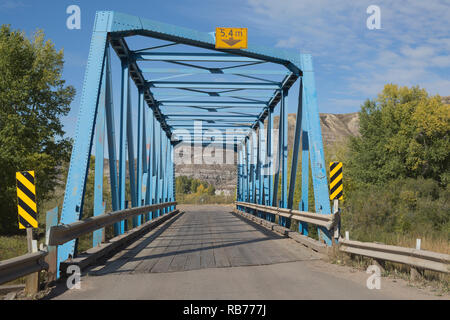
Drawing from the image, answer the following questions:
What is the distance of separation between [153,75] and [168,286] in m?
12.1

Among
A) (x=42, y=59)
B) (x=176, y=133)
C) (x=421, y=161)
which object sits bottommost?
(x=421, y=161)

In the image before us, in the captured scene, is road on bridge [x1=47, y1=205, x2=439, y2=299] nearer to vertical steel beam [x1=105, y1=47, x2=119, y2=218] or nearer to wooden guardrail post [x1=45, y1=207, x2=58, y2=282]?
wooden guardrail post [x1=45, y1=207, x2=58, y2=282]

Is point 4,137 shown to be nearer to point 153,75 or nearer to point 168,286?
point 153,75

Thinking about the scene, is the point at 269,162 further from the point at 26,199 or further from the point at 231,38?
the point at 26,199

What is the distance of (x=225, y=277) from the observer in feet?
18.8

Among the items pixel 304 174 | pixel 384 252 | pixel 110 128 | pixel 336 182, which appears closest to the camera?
pixel 384 252

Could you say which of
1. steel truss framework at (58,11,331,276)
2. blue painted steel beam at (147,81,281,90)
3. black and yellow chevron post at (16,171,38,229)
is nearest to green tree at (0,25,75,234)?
steel truss framework at (58,11,331,276)

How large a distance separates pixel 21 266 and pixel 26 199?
1.22 m

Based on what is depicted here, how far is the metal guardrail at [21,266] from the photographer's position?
4152 millimetres

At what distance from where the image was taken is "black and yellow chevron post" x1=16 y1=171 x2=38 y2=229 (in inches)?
213

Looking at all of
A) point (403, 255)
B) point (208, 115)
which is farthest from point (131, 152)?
point (208, 115)
